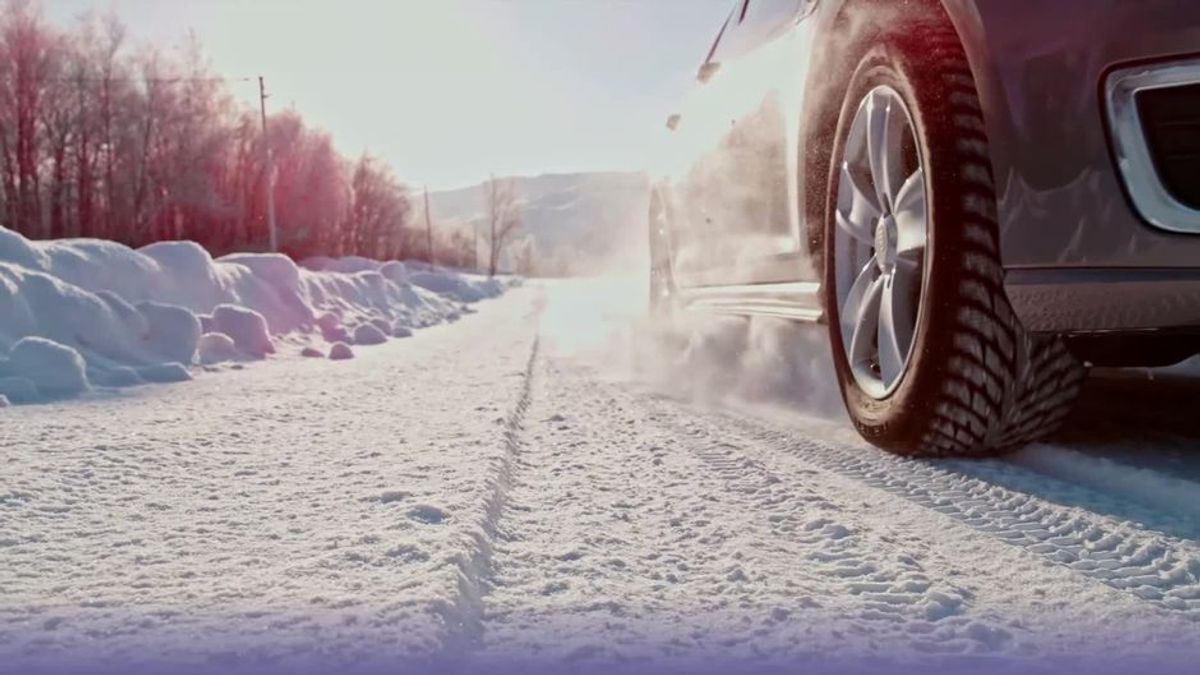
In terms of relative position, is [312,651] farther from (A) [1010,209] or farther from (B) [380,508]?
(A) [1010,209]

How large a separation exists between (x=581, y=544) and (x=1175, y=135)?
4.29 ft

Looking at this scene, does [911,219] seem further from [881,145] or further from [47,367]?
[47,367]

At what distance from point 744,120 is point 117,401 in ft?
8.25

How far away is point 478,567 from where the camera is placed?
1.42m

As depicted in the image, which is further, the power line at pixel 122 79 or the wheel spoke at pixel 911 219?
the power line at pixel 122 79

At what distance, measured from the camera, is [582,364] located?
195 inches

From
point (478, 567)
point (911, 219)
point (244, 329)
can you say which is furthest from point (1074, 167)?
point (244, 329)

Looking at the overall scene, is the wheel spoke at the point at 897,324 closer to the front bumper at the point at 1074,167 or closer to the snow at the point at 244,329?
the front bumper at the point at 1074,167

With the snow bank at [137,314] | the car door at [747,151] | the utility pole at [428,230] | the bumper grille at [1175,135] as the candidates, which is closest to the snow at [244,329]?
the snow bank at [137,314]

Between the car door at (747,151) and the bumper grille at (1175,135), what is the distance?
117 centimetres

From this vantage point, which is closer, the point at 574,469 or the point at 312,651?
the point at 312,651

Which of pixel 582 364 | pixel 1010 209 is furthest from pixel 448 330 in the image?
pixel 1010 209

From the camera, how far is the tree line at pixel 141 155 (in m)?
30.8

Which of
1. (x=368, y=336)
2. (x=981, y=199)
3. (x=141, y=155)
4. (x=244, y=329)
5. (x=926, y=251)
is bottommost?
(x=368, y=336)
